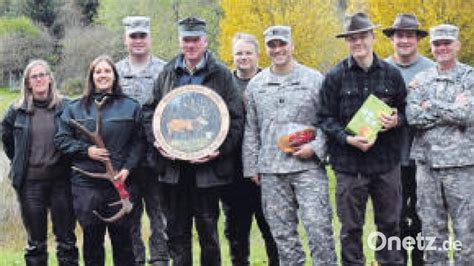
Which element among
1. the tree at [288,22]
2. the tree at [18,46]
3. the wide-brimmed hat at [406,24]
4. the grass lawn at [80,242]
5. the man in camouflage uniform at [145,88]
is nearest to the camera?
the wide-brimmed hat at [406,24]

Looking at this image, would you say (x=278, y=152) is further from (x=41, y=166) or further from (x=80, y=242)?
(x=80, y=242)

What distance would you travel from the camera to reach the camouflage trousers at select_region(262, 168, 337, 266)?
7379mm

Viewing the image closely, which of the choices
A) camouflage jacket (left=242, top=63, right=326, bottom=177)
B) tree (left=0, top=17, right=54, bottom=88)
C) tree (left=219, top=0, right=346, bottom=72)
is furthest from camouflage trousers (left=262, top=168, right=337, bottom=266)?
tree (left=0, top=17, right=54, bottom=88)

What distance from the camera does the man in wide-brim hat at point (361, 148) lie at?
23.9ft

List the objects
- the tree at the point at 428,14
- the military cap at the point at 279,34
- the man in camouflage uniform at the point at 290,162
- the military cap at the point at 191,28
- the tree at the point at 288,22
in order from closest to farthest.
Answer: the man in camouflage uniform at the point at 290,162 → the military cap at the point at 279,34 → the military cap at the point at 191,28 → the tree at the point at 428,14 → the tree at the point at 288,22

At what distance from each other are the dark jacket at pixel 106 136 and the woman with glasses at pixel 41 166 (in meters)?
0.31

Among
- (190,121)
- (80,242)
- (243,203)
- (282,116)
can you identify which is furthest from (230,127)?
(80,242)

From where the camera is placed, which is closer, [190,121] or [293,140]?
[293,140]

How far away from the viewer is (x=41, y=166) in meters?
7.95

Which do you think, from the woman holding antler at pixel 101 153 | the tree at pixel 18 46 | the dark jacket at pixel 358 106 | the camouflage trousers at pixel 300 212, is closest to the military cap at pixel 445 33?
the dark jacket at pixel 358 106

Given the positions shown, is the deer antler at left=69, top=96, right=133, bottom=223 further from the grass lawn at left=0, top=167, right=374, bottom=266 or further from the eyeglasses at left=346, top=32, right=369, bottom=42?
the grass lawn at left=0, top=167, right=374, bottom=266

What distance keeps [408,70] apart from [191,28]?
7.93 feet

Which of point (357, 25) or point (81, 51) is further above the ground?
point (81, 51)

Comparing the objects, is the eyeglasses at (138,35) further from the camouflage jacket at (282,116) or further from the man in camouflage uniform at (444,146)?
the man in camouflage uniform at (444,146)
